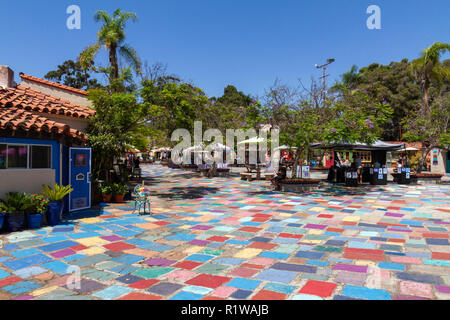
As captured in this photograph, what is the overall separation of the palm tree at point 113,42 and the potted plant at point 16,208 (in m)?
9.33

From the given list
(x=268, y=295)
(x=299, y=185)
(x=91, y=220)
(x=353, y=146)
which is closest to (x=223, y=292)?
(x=268, y=295)

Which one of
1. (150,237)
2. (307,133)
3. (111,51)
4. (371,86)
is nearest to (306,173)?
(307,133)

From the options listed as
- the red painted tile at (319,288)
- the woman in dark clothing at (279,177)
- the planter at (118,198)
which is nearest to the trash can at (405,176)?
the woman in dark clothing at (279,177)

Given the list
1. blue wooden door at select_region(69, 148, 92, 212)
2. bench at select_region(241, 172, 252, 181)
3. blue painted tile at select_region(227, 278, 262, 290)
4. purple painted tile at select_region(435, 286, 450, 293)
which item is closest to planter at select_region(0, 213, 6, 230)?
blue wooden door at select_region(69, 148, 92, 212)

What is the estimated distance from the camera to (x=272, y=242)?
5.55 meters

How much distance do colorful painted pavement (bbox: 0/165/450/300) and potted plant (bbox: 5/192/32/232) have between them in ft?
1.44

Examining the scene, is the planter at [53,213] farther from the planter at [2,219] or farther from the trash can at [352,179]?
the trash can at [352,179]

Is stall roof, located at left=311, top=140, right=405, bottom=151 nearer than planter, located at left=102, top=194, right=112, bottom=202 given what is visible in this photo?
No

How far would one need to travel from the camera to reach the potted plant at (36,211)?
6.39 m

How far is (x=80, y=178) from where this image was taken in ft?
28.9

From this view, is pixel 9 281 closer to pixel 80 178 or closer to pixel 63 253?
pixel 63 253

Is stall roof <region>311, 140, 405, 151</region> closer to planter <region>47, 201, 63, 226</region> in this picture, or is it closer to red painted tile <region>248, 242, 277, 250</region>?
red painted tile <region>248, 242, 277, 250</region>

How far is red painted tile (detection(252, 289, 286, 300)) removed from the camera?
3.35 m
